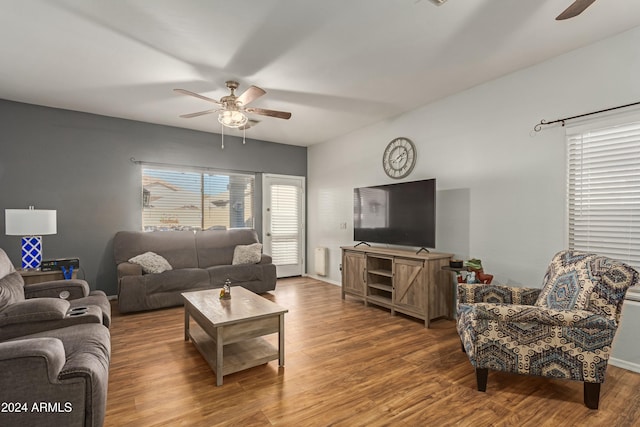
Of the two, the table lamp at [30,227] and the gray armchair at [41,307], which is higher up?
the table lamp at [30,227]

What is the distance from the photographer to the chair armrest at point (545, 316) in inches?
78.5

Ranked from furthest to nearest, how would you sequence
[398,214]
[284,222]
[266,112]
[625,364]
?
[284,222] → [398,214] → [266,112] → [625,364]

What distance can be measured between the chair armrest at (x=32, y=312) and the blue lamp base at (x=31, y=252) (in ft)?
6.93

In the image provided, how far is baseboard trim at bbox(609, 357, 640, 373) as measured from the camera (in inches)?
99.0

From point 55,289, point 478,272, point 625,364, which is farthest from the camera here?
point 478,272

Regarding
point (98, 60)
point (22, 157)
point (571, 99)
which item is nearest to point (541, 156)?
point (571, 99)

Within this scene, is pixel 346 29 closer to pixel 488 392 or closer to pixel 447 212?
pixel 447 212

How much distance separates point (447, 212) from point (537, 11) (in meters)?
2.20

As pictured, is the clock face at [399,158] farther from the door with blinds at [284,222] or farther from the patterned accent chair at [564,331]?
the patterned accent chair at [564,331]

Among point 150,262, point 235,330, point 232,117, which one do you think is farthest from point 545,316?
point 150,262

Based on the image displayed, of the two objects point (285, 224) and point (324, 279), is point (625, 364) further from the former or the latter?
point (285, 224)

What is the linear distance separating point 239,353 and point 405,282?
210cm

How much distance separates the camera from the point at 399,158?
4586mm

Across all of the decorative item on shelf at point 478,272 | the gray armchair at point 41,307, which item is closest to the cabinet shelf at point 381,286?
the decorative item on shelf at point 478,272
